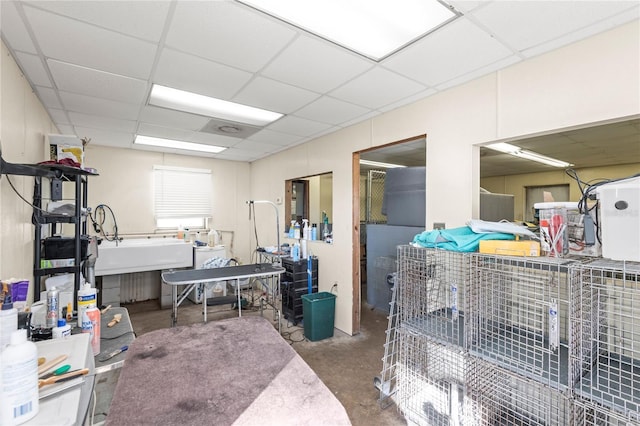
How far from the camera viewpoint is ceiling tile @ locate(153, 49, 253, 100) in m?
2.02

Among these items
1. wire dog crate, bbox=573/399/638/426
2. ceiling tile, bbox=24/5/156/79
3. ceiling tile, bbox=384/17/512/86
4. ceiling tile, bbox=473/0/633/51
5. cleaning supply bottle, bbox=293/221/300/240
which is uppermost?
ceiling tile, bbox=24/5/156/79

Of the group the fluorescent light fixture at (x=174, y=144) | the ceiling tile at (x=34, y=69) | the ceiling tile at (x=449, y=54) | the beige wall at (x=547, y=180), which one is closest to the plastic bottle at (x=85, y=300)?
the ceiling tile at (x=34, y=69)

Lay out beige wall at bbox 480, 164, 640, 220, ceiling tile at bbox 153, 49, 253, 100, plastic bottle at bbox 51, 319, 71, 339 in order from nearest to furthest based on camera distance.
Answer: plastic bottle at bbox 51, 319, 71, 339 → ceiling tile at bbox 153, 49, 253, 100 → beige wall at bbox 480, 164, 640, 220

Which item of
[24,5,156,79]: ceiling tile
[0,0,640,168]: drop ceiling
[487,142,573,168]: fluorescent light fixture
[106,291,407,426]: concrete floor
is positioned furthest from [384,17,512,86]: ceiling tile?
[487,142,573,168]: fluorescent light fixture

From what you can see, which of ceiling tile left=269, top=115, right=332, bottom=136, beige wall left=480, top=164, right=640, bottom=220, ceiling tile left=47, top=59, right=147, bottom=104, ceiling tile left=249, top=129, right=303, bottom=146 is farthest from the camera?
beige wall left=480, top=164, right=640, bottom=220

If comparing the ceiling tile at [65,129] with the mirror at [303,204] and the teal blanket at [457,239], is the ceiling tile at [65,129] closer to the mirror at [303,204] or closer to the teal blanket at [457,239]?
the mirror at [303,204]

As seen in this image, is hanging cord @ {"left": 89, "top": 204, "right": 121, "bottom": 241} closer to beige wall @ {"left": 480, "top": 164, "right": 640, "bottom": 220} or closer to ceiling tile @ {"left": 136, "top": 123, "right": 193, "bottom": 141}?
ceiling tile @ {"left": 136, "top": 123, "right": 193, "bottom": 141}

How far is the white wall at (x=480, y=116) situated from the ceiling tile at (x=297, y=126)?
0.94ft

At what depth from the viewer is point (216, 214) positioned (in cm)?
559

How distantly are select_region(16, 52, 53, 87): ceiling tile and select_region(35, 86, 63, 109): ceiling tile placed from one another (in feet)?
0.36

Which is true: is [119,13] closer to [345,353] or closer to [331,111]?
[331,111]

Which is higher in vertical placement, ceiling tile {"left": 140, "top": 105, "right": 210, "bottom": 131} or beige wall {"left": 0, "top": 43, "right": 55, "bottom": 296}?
ceiling tile {"left": 140, "top": 105, "right": 210, "bottom": 131}

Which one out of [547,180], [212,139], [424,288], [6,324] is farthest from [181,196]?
[547,180]

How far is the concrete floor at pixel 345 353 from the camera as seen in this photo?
2197 millimetres
